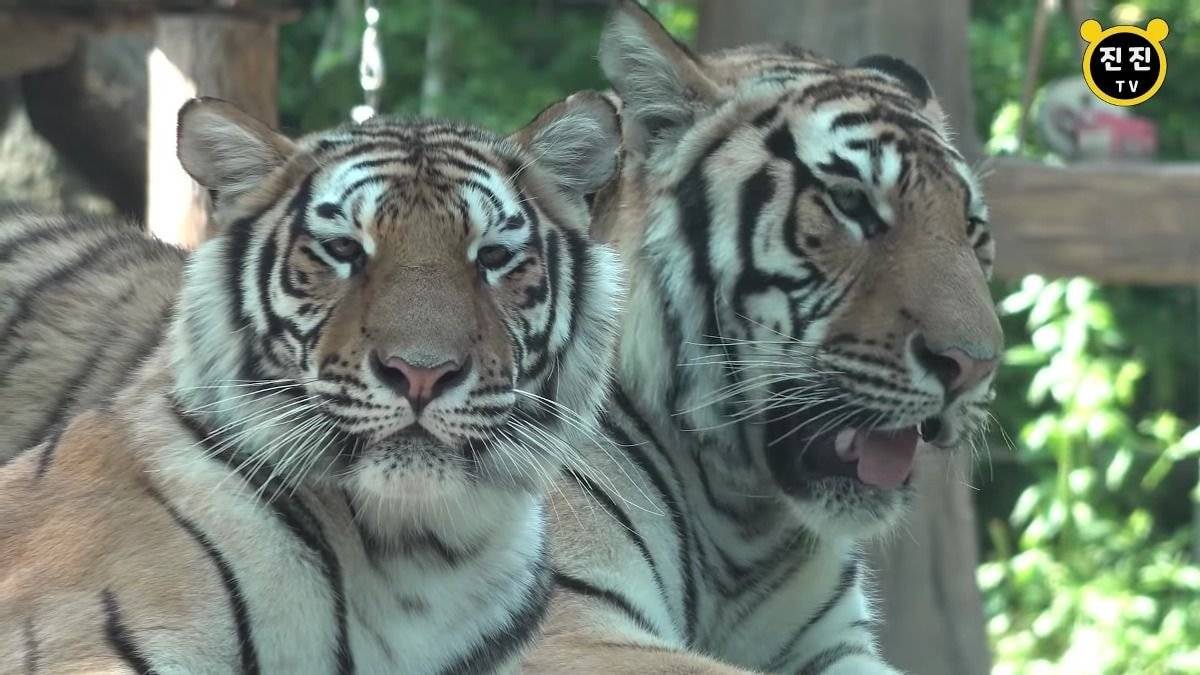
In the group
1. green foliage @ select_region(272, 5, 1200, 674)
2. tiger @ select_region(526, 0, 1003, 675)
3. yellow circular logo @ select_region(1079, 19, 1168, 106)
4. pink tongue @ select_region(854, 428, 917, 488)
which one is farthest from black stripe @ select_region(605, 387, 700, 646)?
green foliage @ select_region(272, 5, 1200, 674)

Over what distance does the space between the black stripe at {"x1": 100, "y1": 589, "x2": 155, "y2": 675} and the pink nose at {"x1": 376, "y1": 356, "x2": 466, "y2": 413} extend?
0.42 meters

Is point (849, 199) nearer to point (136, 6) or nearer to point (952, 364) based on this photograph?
point (952, 364)

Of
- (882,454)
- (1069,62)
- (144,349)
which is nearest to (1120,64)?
(882,454)

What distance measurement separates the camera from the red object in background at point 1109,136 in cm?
483

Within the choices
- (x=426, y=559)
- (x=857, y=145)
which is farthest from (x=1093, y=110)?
(x=426, y=559)

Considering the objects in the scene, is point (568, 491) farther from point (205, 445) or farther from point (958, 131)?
point (958, 131)

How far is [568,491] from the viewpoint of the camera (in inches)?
103

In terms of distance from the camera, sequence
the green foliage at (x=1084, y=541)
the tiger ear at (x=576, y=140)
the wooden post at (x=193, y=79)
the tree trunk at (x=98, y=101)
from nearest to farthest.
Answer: the tiger ear at (x=576, y=140) → the wooden post at (x=193, y=79) → the tree trunk at (x=98, y=101) → the green foliage at (x=1084, y=541)

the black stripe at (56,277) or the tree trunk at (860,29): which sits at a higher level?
the tree trunk at (860,29)

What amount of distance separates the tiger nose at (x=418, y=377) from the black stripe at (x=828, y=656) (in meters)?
1.10

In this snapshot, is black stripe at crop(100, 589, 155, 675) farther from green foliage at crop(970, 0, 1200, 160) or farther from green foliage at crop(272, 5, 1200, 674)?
green foliage at crop(970, 0, 1200, 160)

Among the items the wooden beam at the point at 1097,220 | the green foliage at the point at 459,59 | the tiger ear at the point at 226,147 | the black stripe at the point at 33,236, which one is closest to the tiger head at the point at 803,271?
the tiger ear at the point at 226,147

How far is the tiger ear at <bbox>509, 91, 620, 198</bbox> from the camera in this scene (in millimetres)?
2354

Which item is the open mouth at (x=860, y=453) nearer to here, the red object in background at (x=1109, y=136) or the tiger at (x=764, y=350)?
the tiger at (x=764, y=350)
